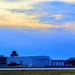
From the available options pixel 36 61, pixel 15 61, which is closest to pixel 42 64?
pixel 36 61

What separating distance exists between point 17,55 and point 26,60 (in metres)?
6.41

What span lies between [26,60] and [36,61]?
18.7 ft

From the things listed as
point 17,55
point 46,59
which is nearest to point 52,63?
point 46,59

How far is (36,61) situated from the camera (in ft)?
643

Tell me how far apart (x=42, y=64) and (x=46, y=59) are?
13.2 ft

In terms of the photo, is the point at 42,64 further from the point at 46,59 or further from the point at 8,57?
the point at 8,57

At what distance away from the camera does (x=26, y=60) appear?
643 ft

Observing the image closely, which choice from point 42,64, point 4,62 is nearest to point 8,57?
point 4,62

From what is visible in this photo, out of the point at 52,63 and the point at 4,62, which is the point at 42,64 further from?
the point at 4,62

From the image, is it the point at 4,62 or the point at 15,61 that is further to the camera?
the point at 4,62

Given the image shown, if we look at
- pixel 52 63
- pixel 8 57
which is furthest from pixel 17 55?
pixel 52 63

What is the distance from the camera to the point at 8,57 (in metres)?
197

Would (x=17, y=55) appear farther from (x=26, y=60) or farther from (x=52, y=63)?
(x=52, y=63)

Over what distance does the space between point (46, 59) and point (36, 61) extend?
6065 millimetres
